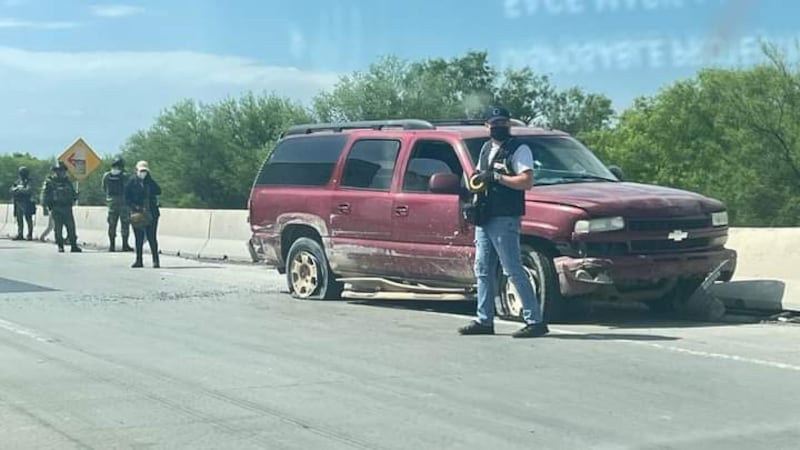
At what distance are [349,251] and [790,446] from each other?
270 inches

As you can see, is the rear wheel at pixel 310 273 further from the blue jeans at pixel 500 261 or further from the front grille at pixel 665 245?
the front grille at pixel 665 245

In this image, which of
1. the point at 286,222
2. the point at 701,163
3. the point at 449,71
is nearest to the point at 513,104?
the point at 449,71

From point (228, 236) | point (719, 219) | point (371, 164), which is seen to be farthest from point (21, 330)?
point (228, 236)

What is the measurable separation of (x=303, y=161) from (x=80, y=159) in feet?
58.2

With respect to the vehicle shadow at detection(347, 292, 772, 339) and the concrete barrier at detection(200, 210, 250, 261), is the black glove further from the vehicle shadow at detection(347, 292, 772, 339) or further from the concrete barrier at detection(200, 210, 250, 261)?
the concrete barrier at detection(200, 210, 250, 261)

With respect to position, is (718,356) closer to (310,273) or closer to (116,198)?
(310,273)

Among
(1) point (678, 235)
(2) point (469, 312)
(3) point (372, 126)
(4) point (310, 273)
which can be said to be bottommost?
(2) point (469, 312)

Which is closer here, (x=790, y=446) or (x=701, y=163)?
(x=790, y=446)

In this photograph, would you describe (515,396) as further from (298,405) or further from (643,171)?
(643,171)

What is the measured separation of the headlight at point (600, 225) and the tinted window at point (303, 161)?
3.54m

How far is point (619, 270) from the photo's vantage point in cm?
996

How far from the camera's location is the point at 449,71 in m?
43.9

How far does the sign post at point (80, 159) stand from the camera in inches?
1152

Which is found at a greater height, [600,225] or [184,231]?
[600,225]
